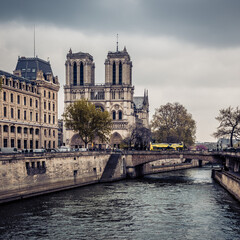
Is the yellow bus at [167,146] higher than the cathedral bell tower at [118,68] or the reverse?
the reverse

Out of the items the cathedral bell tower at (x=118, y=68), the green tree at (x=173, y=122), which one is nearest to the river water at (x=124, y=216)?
the green tree at (x=173, y=122)

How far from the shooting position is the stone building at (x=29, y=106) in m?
85.2

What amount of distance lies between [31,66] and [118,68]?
58.4 m

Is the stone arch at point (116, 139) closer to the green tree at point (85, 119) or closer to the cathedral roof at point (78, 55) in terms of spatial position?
the cathedral roof at point (78, 55)

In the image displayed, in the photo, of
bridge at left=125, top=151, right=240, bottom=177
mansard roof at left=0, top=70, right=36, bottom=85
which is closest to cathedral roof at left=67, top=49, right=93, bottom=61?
mansard roof at left=0, top=70, right=36, bottom=85

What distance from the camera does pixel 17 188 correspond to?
175 feet

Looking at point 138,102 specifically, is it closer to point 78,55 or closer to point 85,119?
point 78,55

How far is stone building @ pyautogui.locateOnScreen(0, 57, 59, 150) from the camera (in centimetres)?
8519

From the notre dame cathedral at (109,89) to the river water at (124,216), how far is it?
93.1m

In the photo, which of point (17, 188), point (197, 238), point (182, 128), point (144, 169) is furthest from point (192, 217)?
point (182, 128)

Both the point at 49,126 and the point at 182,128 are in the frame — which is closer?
the point at 49,126

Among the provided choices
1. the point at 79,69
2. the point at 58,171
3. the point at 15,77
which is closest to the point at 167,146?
the point at 15,77

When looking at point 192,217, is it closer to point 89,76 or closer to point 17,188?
point 17,188

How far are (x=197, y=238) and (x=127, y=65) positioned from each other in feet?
407
